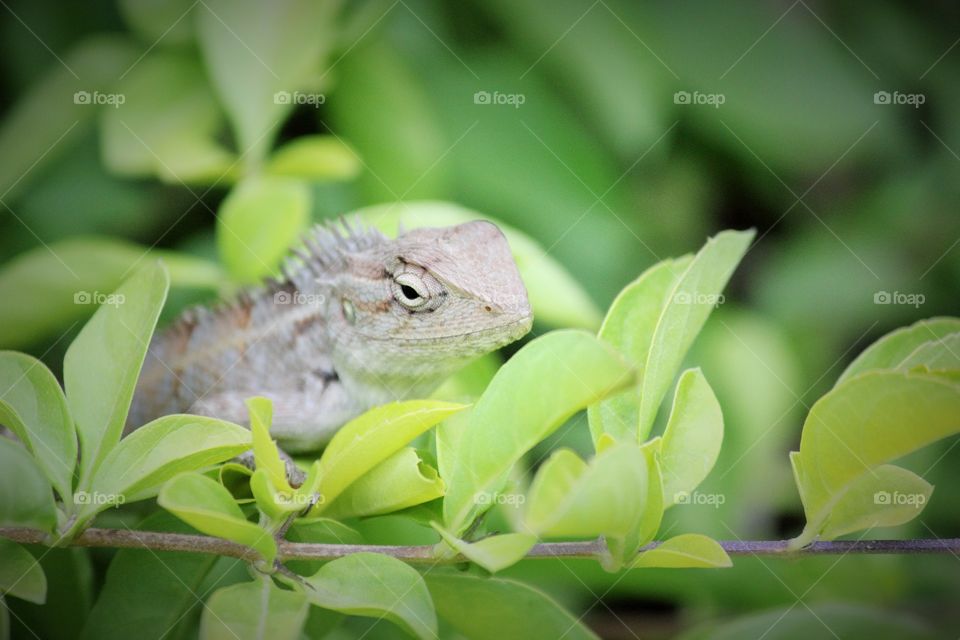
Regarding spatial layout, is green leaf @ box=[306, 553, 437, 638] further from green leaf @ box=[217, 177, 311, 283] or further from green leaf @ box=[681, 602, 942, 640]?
green leaf @ box=[217, 177, 311, 283]

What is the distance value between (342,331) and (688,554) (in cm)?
135

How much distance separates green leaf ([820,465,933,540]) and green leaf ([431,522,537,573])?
0.55 m

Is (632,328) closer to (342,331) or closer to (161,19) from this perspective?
(342,331)

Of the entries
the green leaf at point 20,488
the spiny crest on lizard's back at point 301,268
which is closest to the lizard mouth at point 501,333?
the spiny crest on lizard's back at point 301,268

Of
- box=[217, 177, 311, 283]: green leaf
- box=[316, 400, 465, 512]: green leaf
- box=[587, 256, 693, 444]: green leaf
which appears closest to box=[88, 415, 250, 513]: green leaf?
box=[316, 400, 465, 512]: green leaf

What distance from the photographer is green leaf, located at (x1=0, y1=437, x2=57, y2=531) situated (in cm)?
121

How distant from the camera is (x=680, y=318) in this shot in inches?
56.5

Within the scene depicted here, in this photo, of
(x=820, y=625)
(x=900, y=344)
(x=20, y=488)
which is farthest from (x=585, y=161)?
(x=20, y=488)

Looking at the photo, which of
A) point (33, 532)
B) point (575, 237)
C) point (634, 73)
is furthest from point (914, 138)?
point (33, 532)

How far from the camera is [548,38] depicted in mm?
2803

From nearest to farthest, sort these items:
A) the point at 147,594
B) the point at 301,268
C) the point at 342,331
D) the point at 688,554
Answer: the point at 688,554
the point at 147,594
the point at 342,331
the point at 301,268

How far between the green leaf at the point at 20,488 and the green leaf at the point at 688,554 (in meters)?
0.92

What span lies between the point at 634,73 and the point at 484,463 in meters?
1.88

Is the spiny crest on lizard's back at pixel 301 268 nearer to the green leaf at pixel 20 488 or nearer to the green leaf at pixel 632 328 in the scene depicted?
the green leaf at pixel 632 328
